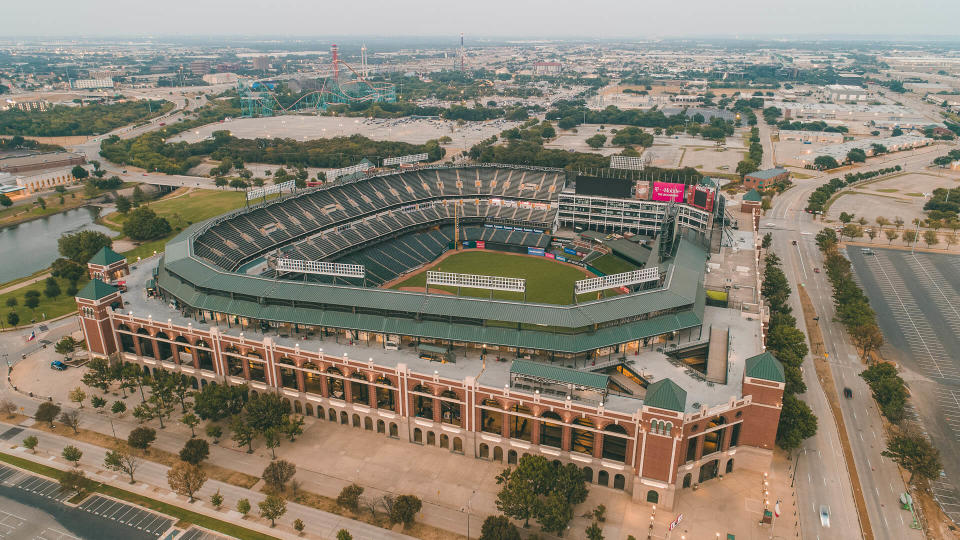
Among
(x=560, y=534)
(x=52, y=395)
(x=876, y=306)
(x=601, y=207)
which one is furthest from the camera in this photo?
(x=601, y=207)

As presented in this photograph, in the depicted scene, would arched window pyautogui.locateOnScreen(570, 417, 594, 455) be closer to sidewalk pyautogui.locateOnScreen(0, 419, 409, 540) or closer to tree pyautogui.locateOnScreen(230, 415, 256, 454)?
sidewalk pyautogui.locateOnScreen(0, 419, 409, 540)

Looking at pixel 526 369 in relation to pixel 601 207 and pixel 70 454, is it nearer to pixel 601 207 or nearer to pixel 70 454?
pixel 70 454

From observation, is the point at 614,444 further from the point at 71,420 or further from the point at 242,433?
the point at 71,420

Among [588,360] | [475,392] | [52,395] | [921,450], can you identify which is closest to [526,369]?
[475,392]

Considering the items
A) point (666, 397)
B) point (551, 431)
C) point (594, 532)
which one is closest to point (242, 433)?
point (551, 431)

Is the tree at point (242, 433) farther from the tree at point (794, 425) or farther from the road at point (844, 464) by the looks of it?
the tree at point (794, 425)

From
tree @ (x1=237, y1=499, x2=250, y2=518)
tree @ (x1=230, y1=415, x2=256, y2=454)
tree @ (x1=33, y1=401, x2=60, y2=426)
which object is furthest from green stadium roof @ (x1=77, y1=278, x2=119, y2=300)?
tree @ (x1=237, y1=499, x2=250, y2=518)
